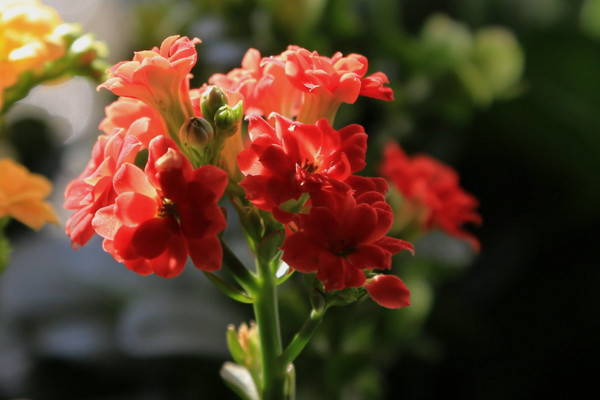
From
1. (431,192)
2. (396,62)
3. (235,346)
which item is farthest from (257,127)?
(396,62)

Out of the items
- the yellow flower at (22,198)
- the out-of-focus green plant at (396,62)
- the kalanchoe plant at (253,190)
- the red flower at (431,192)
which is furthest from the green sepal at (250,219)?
the out-of-focus green plant at (396,62)

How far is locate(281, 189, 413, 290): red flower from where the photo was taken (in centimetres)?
31

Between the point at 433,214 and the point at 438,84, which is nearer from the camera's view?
the point at 433,214

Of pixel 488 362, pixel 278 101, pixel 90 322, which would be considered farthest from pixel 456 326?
pixel 278 101

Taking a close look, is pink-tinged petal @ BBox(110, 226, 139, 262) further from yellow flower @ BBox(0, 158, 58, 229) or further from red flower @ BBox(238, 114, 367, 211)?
yellow flower @ BBox(0, 158, 58, 229)

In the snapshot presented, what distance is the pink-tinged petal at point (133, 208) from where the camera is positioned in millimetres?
312

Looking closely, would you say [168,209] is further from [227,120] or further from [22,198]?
[22,198]

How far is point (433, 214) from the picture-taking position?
0.64 meters

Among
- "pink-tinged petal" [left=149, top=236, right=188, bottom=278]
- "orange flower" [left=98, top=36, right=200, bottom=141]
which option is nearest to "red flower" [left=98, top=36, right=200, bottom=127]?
"orange flower" [left=98, top=36, right=200, bottom=141]

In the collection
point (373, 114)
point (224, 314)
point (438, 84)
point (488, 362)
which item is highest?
point (438, 84)

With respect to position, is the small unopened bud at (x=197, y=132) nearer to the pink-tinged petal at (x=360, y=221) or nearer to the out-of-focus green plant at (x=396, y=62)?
the pink-tinged petal at (x=360, y=221)

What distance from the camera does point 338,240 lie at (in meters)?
0.32

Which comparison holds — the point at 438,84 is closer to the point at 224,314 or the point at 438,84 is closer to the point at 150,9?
the point at 224,314

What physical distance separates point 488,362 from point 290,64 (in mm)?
801
